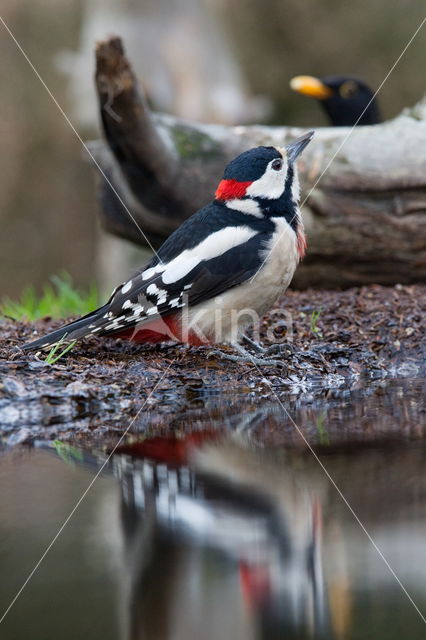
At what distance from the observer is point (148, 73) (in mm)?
9547

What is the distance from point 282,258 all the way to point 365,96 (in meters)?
3.48

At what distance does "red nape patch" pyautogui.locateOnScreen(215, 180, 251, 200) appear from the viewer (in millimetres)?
3867

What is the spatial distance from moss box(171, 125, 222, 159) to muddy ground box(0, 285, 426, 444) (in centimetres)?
126

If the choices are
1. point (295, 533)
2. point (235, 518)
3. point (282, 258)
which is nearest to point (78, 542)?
point (235, 518)

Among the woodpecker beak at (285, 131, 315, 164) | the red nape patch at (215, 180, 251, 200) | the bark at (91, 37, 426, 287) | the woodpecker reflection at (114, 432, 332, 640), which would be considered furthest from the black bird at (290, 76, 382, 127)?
the woodpecker reflection at (114, 432, 332, 640)

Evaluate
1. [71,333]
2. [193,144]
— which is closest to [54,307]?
[193,144]

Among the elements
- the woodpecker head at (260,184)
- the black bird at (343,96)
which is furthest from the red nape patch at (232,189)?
the black bird at (343,96)

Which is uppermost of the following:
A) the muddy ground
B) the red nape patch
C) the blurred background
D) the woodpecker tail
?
the blurred background

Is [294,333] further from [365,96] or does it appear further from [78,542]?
[365,96]

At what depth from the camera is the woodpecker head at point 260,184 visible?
3861 millimetres

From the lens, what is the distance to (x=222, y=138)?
5.24 m

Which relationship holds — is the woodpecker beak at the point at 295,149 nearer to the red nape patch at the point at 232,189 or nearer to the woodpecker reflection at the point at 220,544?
the red nape patch at the point at 232,189

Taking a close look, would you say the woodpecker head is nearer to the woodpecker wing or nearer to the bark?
the woodpecker wing

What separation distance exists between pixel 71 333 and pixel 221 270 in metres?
0.72
